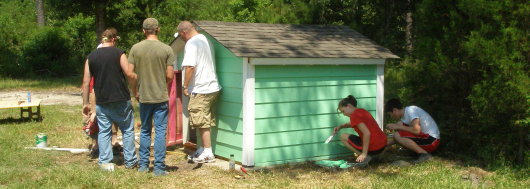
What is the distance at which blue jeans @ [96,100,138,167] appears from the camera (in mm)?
6328

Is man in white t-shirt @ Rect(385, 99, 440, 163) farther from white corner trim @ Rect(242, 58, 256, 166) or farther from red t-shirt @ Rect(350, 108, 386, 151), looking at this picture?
white corner trim @ Rect(242, 58, 256, 166)


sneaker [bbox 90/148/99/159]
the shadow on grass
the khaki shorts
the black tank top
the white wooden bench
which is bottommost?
the shadow on grass

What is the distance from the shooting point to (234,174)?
6.25m

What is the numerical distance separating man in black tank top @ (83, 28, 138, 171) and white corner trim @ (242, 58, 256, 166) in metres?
1.28

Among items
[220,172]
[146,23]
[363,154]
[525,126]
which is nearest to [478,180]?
[525,126]

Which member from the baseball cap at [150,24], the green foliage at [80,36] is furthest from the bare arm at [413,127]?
the green foliage at [80,36]

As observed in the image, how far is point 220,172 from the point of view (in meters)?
6.37

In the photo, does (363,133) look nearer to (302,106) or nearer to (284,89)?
(302,106)

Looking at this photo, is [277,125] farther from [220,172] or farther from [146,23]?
[146,23]

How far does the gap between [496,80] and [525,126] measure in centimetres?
65

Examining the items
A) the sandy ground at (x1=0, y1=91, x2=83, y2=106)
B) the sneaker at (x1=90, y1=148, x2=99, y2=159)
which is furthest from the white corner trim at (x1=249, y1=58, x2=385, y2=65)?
the sandy ground at (x1=0, y1=91, x2=83, y2=106)

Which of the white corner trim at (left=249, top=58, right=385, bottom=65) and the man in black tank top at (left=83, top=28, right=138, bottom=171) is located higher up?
the white corner trim at (left=249, top=58, right=385, bottom=65)

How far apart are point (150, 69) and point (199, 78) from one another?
2.32 feet

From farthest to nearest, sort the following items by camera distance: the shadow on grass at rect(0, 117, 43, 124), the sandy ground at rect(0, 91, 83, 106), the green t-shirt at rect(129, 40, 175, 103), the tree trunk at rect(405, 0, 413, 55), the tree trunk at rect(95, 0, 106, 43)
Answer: the tree trunk at rect(95, 0, 106, 43), the sandy ground at rect(0, 91, 83, 106), the tree trunk at rect(405, 0, 413, 55), the shadow on grass at rect(0, 117, 43, 124), the green t-shirt at rect(129, 40, 175, 103)
